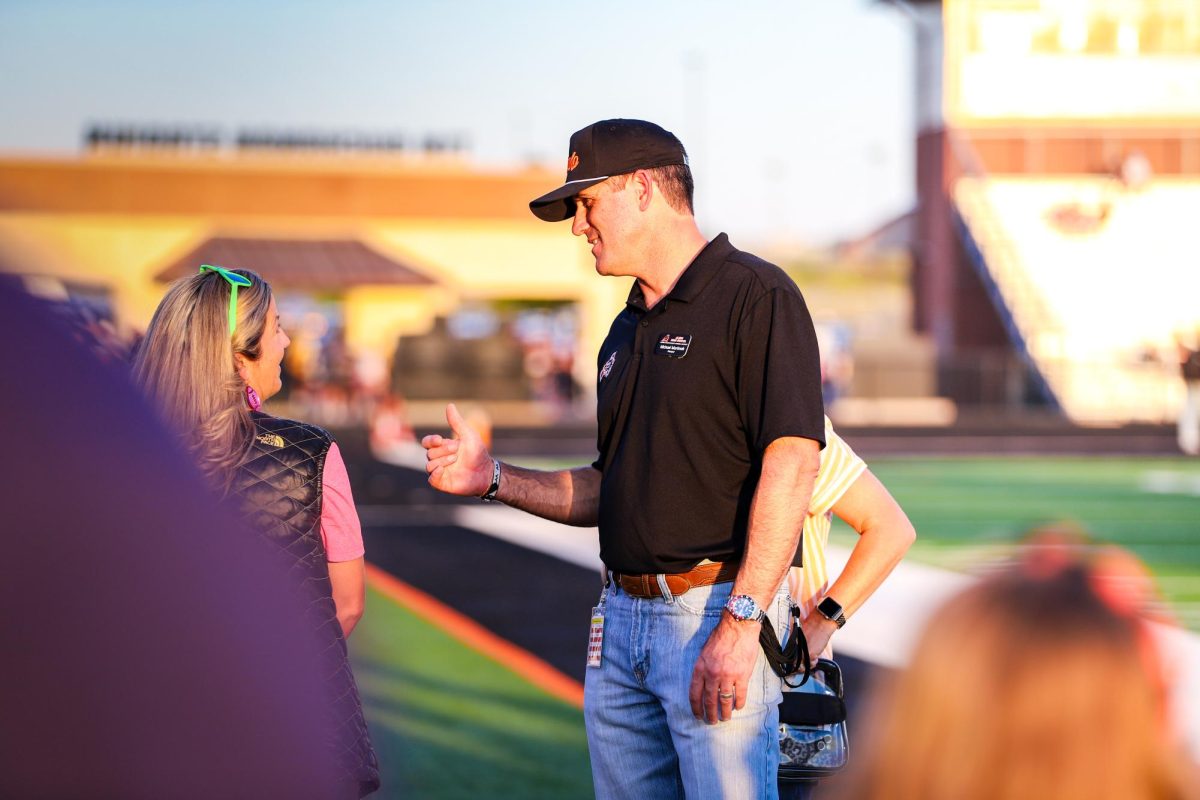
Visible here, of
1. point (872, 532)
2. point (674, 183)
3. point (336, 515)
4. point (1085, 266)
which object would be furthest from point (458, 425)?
point (1085, 266)

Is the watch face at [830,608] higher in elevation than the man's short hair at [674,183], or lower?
lower

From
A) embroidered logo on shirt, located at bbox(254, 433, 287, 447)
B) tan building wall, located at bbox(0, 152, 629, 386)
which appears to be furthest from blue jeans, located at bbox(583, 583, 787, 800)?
tan building wall, located at bbox(0, 152, 629, 386)

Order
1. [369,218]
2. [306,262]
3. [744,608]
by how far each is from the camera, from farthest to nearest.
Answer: [369,218] < [306,262] < [744,608]

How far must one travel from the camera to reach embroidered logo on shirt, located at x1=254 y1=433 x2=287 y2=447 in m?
3.01

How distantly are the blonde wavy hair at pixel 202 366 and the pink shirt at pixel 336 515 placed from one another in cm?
20

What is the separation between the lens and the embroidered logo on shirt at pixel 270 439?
301 centimetres

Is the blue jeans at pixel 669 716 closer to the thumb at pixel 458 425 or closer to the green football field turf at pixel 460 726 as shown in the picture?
the thumb at pixel 458 425

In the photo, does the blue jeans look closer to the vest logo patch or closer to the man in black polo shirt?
the man in black polo shirt

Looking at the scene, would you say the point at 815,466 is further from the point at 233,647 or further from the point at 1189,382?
the point at 1189,382

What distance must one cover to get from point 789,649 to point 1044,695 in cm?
189

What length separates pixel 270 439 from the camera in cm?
302

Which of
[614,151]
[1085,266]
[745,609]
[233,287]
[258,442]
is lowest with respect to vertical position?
[745,609]

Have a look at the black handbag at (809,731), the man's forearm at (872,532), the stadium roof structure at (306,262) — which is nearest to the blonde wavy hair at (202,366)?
the black handbag at (809,731)

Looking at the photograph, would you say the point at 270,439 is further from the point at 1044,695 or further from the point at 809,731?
the point at 1044,695
